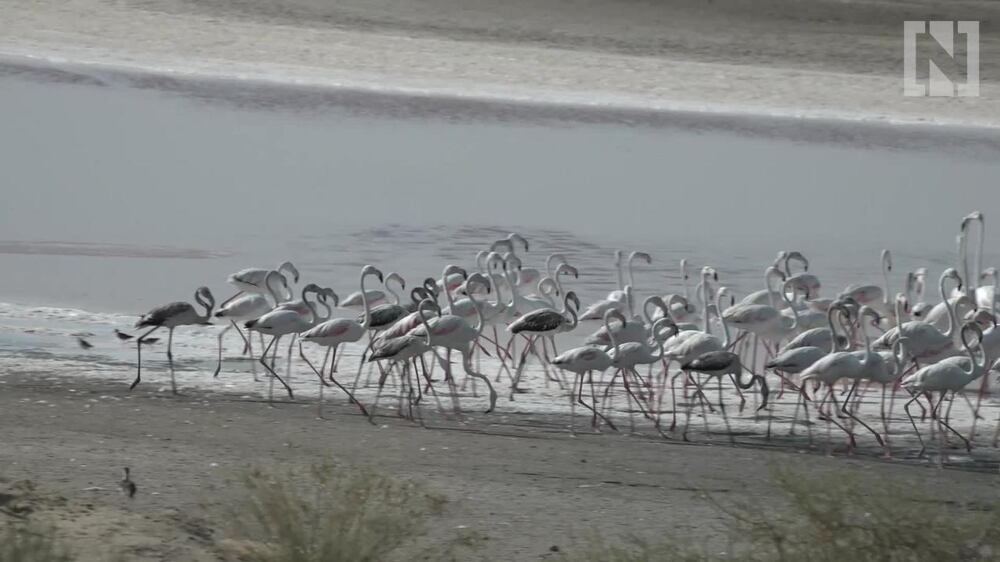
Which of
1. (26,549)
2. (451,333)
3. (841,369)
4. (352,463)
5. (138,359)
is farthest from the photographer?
(138,359)

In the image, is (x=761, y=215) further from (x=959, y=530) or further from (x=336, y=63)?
(x=959, y=530)

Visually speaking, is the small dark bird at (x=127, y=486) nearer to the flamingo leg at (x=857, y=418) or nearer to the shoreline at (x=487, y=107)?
the flamingo leg at (x=857, y=418)

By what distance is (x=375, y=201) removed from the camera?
14.8 meters

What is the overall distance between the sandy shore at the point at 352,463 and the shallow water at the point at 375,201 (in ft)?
2.32

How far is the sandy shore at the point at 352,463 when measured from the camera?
5.46 meters

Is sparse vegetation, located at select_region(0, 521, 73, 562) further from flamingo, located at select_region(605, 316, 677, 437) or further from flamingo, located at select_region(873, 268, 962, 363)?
flamingo, located at select_region(873, 268, 962, 363)

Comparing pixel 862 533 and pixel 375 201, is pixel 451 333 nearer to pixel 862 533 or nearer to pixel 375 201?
pixel 862 533

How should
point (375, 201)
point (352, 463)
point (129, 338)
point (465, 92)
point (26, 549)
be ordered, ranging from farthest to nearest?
point (465, 92), point (375, 201), point (129, 338), point (352, 463), point (26, 549)

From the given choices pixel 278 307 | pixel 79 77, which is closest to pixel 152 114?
pixel 79 77

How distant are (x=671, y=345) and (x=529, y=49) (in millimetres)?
16615

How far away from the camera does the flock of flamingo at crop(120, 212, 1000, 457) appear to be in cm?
762

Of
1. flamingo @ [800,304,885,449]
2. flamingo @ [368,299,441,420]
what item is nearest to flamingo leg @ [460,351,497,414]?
flamingo @ [368,299,441,420]

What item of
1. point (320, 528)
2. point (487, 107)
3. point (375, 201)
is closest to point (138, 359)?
point (320, 528)

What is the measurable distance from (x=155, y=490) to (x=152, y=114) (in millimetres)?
12618
